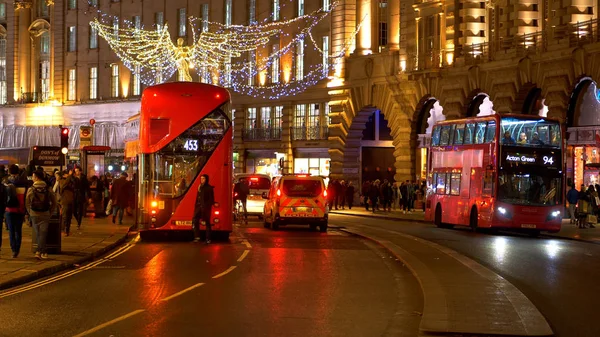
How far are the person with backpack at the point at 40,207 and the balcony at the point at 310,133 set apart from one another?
4338 centimetres

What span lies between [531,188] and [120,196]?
13.7 metres

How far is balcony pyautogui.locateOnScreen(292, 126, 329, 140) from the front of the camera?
65562mm

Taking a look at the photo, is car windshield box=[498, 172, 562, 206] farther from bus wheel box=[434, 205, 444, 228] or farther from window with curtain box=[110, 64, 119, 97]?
window with curtain box=[110, 64, 119, 97]

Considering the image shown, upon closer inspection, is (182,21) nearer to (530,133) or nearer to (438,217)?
(438,217)

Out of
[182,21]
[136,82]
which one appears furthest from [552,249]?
[136,82]

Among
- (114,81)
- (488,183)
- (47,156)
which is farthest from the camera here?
(114,81)

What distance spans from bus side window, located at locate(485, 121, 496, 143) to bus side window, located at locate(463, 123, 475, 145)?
128cm

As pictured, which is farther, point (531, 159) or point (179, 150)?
point (531, 159)

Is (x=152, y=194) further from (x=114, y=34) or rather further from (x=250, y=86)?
(x=114, y=34)

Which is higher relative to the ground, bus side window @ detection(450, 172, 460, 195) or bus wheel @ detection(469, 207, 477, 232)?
bus side window @ detection(450, 172, 460, 195)

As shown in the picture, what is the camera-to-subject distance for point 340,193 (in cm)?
6022

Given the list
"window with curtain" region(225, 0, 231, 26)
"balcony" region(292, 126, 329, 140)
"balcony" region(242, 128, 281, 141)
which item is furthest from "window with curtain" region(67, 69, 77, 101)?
"balcony" region(292, 126, 329, 140)

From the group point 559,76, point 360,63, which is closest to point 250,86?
point 360,63

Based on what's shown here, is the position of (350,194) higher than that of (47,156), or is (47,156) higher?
(47,156)
